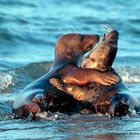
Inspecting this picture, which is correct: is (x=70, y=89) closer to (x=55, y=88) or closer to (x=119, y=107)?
(x=55, y=88)

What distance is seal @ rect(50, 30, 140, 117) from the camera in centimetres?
822

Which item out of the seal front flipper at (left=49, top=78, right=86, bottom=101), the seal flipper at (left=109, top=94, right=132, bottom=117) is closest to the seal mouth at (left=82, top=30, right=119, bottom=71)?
the seal front flipper at (left=49, top=78, right=86, bottom=101)

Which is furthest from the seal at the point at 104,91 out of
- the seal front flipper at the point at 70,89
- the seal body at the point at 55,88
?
the seal body at the point at 55,88

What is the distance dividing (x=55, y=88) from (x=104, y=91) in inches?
22.7

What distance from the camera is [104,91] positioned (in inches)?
340

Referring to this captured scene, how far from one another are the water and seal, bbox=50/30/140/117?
214mm

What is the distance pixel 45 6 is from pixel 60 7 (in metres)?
0.61

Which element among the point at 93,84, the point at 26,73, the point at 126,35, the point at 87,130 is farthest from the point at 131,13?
the point at 87,130

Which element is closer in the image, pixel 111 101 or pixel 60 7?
pixel 111 101

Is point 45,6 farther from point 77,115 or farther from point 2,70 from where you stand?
point 77,115

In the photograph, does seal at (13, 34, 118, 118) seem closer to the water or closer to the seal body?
the seal body

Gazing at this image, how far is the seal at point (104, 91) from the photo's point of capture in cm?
822

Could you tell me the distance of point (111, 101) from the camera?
8.27 metres

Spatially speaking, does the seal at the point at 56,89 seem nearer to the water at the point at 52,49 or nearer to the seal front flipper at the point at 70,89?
the seal front flipper at the point at 70,89
